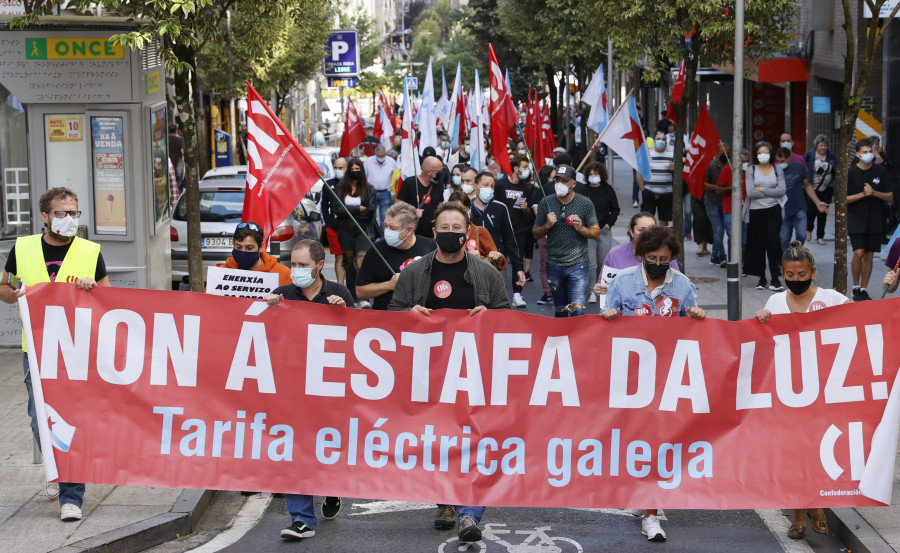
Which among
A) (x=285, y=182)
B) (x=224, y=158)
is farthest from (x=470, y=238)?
(x=224, y=158)

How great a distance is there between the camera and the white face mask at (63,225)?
7309 millimetres

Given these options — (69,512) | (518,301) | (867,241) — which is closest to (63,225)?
(69,512)

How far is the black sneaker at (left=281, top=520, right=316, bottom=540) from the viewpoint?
7.04 metres

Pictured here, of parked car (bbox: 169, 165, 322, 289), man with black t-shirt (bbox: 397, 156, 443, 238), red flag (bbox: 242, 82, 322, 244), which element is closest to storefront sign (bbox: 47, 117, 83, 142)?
parked car (bbox: 169, 165, 322, 289)

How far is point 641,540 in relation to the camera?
714cm

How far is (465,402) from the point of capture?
6914 millimetres

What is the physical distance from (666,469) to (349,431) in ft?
5.53

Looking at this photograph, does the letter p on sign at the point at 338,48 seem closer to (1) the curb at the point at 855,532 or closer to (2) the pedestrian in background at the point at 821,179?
(2) the pedestrian in background at the point at 821,179

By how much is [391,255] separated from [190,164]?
522cm

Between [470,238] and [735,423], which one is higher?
[470,238]

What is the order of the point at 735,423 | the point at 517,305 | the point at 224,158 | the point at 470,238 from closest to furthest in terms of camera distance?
the point at 735,423 → the point at 470,238 → the point at 517,305 → the point at 224,158

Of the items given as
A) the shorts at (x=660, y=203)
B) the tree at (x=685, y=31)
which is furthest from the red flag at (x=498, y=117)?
the shorts at (x=660, y=203)

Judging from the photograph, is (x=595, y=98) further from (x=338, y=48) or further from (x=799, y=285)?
(x=338, y=48)

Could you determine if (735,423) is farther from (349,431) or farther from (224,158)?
(224,158)
